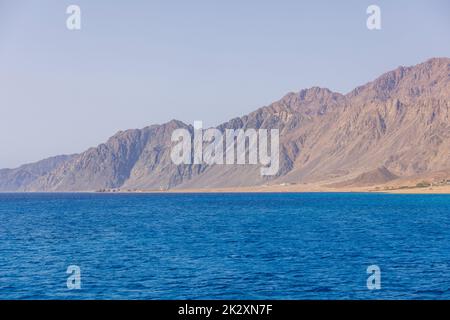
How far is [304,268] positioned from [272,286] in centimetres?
1034

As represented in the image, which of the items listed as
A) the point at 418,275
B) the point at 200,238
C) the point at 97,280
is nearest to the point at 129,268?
the point at 97,280

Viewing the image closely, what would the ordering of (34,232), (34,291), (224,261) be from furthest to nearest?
(34,232), (224,261), (34,291)

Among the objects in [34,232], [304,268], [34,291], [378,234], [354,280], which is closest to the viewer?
[34,291]

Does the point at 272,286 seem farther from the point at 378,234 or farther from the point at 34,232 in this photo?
the point at 34,232

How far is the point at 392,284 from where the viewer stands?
46062 millimetres

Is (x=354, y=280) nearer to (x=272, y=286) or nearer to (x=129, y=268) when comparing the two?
(x=272, y=286)

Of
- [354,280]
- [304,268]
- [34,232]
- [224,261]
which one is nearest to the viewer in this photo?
[354,280]

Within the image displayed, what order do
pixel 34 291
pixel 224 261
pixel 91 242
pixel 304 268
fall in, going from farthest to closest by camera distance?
pixel 91 242 < pixel 224 261 < pixel 304 268 < pixel 34 291

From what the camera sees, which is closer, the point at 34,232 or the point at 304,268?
the point at 304,268

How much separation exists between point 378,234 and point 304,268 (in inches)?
1731

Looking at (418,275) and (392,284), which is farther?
(418,275)

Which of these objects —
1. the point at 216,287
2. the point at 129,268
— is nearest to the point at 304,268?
the point at 216,287

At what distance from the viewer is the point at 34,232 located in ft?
345
